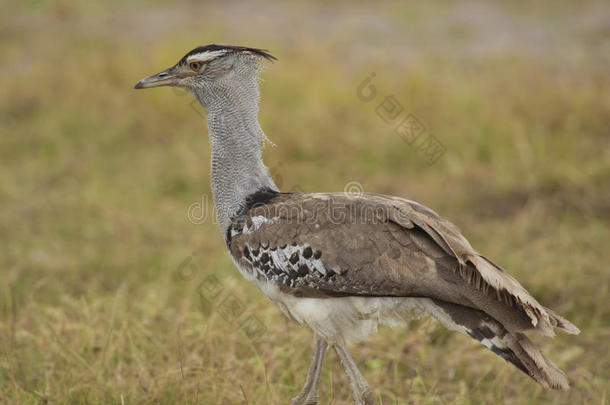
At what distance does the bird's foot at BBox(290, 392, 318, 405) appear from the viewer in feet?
9.62

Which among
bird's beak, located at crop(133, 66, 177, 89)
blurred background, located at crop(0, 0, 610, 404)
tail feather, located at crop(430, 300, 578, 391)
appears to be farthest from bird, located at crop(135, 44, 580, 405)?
blurred background, located at crop(0, 0, 610, 404)

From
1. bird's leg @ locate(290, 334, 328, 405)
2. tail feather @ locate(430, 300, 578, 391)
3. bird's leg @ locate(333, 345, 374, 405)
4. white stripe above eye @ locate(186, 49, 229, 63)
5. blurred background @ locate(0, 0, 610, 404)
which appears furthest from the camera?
blurred background @ locate(0, 0, 610, 404)

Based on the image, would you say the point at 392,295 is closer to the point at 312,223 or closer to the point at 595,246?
the point at 312,223

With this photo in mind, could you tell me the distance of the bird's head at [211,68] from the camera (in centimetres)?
305

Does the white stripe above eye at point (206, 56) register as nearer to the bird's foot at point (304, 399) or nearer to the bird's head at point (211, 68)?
the bird's head at point (211, 68)

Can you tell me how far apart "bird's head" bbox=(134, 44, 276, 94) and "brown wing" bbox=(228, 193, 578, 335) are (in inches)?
23.6

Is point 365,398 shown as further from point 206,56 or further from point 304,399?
point 206,56

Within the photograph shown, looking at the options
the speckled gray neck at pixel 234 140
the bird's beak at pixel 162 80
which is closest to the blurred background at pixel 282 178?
the speckled gray neck at pixel 234 140

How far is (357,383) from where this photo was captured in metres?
2.72

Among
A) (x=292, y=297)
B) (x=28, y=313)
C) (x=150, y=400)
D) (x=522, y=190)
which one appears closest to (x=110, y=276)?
(x=28, y=313)

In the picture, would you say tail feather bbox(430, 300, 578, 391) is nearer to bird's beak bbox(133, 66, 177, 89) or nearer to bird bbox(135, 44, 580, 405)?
bird bbox(135, 44, 580, 405)

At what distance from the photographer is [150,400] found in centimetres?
288

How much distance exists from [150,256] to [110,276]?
33 centimetres

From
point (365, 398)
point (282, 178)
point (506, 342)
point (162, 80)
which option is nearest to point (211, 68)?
point (162, 80)
